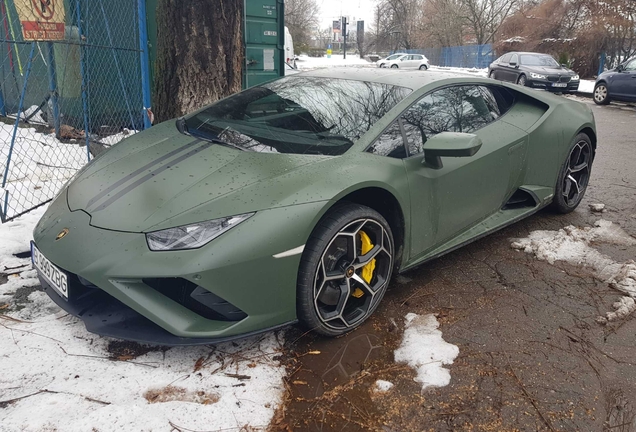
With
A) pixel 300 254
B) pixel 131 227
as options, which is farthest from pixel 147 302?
pixel 300 254

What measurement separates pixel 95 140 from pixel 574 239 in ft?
17.1

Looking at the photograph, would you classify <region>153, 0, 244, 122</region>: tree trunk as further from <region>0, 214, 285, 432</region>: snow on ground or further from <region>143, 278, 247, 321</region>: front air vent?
<region>143, 278, 247, 321</region>: front air vent

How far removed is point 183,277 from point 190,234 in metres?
0.19

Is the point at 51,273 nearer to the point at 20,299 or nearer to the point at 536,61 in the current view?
the point at 20,299

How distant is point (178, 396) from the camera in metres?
2.05

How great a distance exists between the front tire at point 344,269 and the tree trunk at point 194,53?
2.50 m

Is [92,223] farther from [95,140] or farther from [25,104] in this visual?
[25,104]

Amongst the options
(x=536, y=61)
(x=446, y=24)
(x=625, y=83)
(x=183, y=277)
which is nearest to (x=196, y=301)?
(x=183, y=277)

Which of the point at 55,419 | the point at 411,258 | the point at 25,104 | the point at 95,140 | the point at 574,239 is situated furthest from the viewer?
the point at 25,104

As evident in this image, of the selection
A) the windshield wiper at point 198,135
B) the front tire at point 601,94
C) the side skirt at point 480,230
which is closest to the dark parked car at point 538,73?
the front tire at point 601,94

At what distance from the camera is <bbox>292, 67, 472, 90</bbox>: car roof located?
123 inches

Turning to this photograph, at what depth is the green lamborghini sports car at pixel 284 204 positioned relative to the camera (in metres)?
2.12

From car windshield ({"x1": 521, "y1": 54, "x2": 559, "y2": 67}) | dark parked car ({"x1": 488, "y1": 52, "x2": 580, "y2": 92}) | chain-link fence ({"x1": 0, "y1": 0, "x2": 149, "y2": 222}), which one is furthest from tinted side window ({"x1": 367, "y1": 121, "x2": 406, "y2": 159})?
car windshield ({"x1": 521, "y1": 54, "x2": 559, "y2": 67})

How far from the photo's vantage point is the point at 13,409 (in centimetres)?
194
